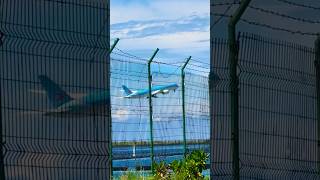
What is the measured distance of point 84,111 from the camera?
21.2 feet

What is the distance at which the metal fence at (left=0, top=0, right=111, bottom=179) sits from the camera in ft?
19.8

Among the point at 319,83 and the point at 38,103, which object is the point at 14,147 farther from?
the point at 319,83

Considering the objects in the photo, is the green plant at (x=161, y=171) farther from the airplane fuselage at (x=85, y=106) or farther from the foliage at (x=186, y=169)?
the airplane fuselage at (x=85, y=106)

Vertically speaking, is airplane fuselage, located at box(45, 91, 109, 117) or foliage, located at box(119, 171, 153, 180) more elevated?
airplane fuselage, located at box(45, 91, 109, 117)

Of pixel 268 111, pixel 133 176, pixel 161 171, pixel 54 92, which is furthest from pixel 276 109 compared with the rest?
pixel 161 171

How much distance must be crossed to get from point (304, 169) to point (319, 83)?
98cm

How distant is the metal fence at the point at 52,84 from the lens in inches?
238

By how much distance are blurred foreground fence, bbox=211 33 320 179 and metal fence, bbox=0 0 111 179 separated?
1.31m

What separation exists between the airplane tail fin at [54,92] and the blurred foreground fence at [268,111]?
171 cm

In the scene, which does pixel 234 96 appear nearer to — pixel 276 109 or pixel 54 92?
pixel 276 109

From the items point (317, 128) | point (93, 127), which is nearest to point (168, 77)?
point (317, 128)

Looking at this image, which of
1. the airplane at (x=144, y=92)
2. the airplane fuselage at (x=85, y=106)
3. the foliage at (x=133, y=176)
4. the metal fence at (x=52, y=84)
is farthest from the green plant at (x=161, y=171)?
the airplane fuselage at (x=85, y=106)

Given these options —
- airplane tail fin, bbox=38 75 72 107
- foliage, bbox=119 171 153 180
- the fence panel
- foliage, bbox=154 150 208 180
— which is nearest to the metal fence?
airplane tail fin, bbox=38 75 72 107

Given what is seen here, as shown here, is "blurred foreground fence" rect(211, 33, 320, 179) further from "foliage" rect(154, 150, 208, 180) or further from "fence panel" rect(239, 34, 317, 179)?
"foliage" rect(154, 150, 208, 180)
